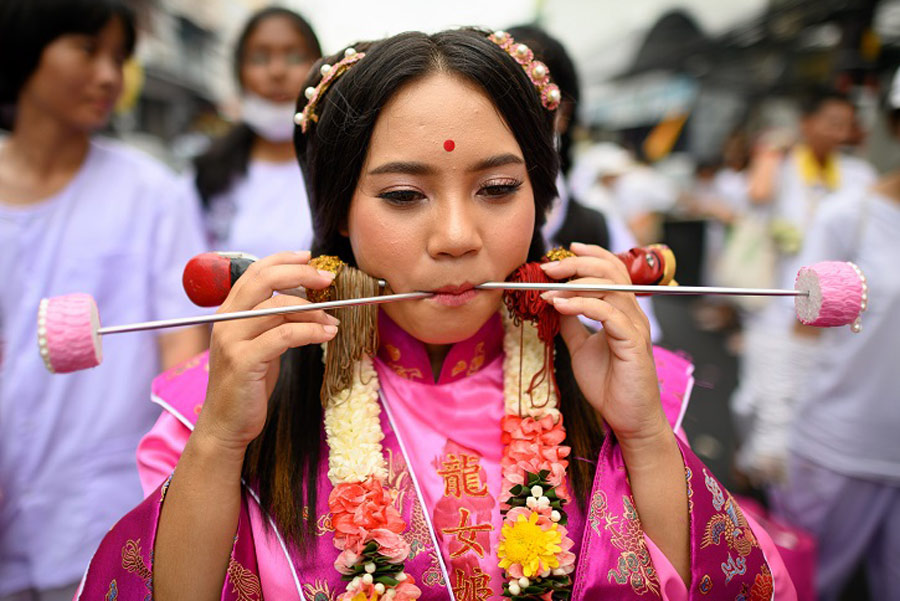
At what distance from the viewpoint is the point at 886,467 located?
2.49m

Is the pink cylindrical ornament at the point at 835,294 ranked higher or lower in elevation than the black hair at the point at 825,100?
lower

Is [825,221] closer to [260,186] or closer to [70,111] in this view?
[260,186]

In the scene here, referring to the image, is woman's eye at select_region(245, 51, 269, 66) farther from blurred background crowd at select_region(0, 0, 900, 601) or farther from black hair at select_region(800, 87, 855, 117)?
black hair at select_region(800, 87, 855, 117)

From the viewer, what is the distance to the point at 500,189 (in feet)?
4.28

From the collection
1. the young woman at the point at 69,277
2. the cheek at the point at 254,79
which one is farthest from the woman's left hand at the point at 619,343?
the cheek at the point at 254,79

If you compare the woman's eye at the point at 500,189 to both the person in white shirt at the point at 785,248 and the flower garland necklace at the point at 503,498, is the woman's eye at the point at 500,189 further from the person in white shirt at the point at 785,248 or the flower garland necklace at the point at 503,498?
the person in white shirt at the point at 785,248

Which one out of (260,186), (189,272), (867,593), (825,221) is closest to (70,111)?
(260,186)

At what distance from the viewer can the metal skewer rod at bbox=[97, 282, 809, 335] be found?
1.10 m

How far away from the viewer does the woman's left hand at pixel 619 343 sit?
4.18ft

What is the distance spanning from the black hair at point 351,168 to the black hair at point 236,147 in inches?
59.8

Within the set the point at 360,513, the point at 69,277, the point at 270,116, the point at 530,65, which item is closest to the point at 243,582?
the point at 360,513

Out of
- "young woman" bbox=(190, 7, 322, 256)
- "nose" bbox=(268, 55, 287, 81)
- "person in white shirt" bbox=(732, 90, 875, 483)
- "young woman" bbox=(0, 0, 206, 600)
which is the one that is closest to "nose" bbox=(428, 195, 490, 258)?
"young woman" bbox=(0, 0, 206, 600)

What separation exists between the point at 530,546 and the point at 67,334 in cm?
90

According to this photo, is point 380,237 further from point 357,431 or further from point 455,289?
point 357,431
